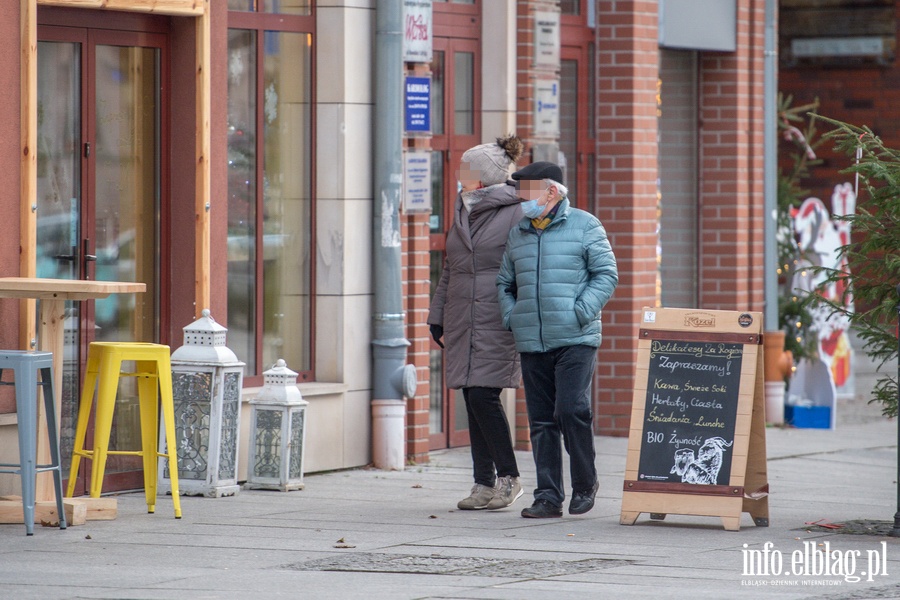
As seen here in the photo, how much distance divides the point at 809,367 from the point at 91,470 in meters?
8.02

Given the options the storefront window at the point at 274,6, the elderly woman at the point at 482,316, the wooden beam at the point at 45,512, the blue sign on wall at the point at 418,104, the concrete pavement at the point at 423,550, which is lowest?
the concrete pavement at the point at 423,550

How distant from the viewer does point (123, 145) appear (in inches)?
384

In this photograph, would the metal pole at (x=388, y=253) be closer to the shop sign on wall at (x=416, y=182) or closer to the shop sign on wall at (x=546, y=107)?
the shop sign on wall at (x=416, y=182)

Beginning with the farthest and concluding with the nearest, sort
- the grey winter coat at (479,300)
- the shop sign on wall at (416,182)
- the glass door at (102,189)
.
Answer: the shop sign on wall at (416,182)
the glass door at (102,189)
the grey winter coat at (479,300)

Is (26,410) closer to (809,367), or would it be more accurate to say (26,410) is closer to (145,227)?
(145,227)

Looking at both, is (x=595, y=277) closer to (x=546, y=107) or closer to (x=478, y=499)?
(x=478, y=499)

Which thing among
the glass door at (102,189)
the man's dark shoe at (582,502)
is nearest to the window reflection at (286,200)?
the glass door at (102,189)

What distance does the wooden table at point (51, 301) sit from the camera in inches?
317

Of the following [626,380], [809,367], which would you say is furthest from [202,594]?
[809,367]

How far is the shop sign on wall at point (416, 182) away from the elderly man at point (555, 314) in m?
2.28

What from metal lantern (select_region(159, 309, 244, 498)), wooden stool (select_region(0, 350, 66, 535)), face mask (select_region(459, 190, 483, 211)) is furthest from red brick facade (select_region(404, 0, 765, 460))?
wooden stool (select_region(0, 350, 66, 535))

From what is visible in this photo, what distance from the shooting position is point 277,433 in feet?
32.4

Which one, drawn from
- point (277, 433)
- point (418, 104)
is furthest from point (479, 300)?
point (418, 104)

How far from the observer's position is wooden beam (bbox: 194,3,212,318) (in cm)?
981
